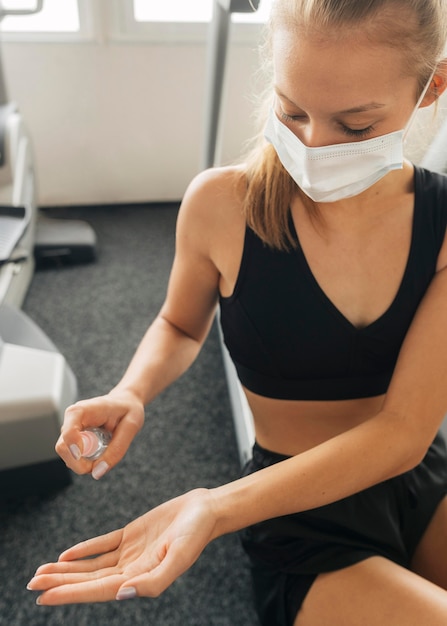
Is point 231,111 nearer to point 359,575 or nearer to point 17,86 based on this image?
point 17,86

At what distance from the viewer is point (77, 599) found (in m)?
0.63

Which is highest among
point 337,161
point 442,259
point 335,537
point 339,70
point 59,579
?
point 339,70

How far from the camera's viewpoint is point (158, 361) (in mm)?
911

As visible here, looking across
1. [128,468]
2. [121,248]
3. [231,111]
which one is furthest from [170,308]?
[231,111]

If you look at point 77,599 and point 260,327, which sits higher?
point 260,327

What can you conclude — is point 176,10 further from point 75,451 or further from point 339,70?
point 75,451

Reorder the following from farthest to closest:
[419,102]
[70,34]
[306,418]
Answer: [70,34] < [306,418] < [419,102]

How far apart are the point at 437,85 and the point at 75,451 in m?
0.69

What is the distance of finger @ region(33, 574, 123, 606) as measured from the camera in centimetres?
63

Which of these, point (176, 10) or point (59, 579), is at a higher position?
point (176, 10)

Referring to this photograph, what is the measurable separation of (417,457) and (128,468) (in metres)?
0.85

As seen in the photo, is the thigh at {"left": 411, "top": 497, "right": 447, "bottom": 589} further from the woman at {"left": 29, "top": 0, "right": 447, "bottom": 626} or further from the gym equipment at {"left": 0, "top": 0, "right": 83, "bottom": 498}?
the gym equipment at {"left": 0, "top": 0, "right": 83, "bottom": 498}

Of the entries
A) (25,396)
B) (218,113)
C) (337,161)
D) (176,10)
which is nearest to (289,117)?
(337,161)

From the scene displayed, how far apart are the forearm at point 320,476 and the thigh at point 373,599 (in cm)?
13
